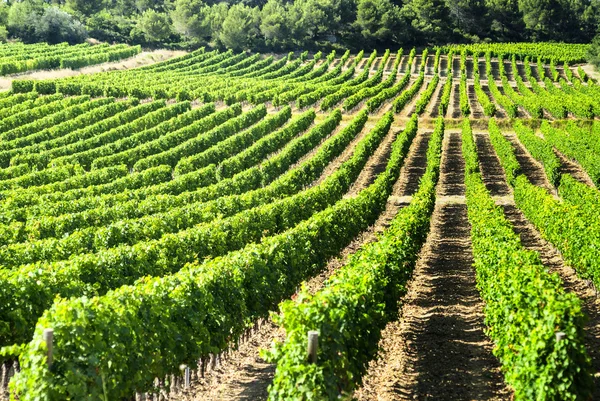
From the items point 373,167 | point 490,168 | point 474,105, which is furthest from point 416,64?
point 373,167

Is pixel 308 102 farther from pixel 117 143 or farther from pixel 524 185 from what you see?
pixel 524 185

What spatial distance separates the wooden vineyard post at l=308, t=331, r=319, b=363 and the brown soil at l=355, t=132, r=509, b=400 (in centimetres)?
501

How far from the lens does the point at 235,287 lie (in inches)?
807

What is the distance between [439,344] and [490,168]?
3751 cm

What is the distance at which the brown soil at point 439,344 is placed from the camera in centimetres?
1845

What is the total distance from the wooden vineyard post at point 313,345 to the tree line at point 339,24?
125307 millimetres

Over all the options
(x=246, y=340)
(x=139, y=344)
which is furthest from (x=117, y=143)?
(x=139, y=344)

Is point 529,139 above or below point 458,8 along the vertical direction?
below

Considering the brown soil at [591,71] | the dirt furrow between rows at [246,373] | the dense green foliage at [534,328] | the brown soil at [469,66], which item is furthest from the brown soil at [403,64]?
the dense green foliage at [534,328]

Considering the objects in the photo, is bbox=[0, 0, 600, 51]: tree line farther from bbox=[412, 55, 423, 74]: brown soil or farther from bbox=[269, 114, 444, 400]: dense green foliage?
bbox=[269, 114, 444, 400]: dense green foliage

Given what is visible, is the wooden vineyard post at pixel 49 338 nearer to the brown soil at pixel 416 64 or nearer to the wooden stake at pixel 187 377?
the wooden stake at pixel 187 377

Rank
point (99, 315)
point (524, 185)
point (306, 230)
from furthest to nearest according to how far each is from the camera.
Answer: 1. point (524, 185)
2. point (306, 230)
3. point (99, 315)

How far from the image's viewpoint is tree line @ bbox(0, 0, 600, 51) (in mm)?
136250

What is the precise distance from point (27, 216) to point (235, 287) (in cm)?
1608
